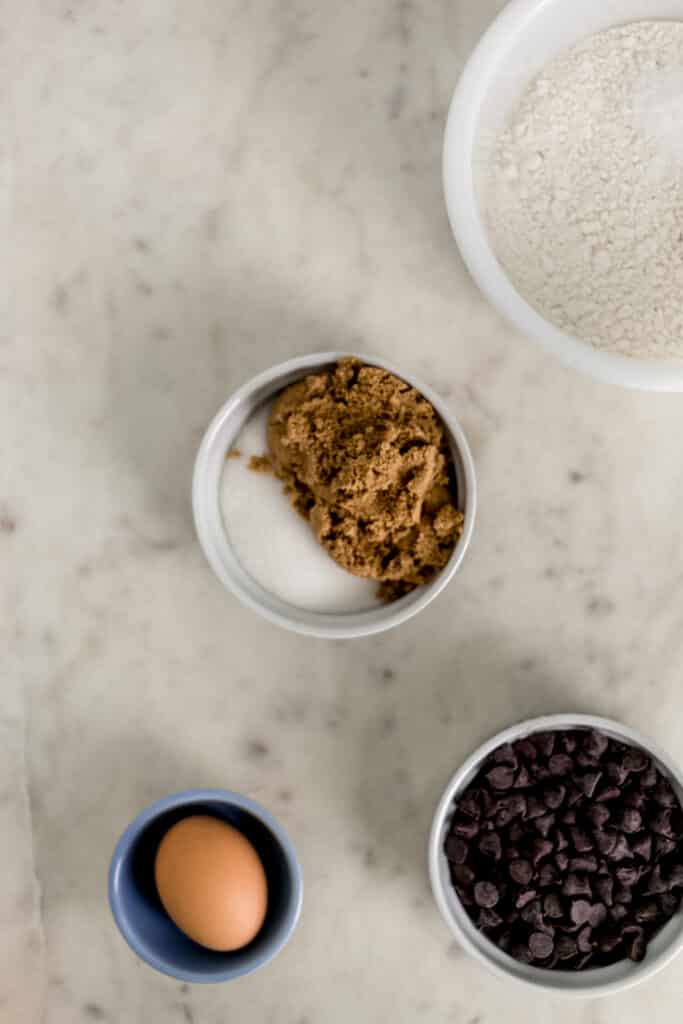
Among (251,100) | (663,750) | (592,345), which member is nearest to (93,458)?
(251,100)

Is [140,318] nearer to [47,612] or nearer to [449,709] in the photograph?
[47,612]

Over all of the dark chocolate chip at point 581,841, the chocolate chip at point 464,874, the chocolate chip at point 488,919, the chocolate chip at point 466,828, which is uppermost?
the chocolate chip at point 466,828

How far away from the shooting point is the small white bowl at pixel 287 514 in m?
1.09

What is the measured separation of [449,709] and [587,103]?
2.21 feet

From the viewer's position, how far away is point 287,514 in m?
1.13

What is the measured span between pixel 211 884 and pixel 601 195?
31.7 inches

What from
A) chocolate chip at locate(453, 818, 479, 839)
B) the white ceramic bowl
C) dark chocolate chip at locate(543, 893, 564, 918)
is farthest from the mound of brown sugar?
dark chocolate chip at locate(543, 893, 564, 918)

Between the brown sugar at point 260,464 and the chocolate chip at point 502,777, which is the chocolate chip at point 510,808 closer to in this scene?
the chocolate chip at point 502,777

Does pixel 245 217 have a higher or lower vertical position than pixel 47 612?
higher

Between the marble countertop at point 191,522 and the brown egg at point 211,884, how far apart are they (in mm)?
129

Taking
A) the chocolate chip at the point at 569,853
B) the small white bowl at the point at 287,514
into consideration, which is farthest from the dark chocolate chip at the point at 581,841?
the small white bowl at the point at 287,514

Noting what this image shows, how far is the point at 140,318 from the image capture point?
1205mm

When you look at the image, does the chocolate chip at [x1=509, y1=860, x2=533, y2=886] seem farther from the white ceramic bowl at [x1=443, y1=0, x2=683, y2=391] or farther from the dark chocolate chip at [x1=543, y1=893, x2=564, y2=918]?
the white ceramic bowl at [x1=443, y1=0, x2=683, y2=391]

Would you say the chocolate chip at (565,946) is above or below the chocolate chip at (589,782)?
below
